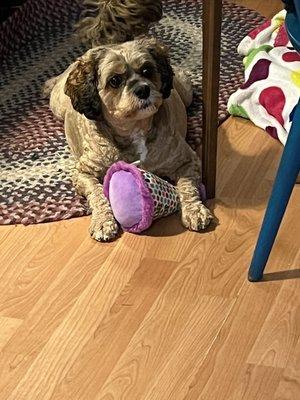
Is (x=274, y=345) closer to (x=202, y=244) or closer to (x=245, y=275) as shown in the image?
(x=245, y=275)

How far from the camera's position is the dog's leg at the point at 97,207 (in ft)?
6.80

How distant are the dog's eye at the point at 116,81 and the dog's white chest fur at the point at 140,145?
14 cm

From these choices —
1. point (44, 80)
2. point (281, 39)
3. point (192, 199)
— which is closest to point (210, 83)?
point (192, 199)

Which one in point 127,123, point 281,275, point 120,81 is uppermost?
point 120,81

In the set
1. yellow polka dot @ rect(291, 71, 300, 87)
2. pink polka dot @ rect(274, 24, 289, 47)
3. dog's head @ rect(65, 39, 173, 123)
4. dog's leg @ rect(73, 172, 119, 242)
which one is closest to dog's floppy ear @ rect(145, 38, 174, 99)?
dog's head @ rect(65, 39, 173, 123)

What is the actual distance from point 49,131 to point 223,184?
548 millimetres

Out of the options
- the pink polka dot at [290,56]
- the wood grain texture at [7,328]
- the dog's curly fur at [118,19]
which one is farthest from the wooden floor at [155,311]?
the dog's curly fur at [118,19]

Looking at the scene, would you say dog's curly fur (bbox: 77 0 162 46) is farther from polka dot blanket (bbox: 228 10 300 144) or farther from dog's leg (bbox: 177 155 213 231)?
dog's leg (bbox: 177 155 213 231)

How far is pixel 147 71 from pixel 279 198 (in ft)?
1.62

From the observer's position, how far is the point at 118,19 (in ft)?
8.09

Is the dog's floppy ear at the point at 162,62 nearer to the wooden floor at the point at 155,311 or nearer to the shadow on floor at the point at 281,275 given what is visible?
the wooden floor at the point at 155,311

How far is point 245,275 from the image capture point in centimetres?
193

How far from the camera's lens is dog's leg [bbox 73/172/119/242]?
2.07 meters

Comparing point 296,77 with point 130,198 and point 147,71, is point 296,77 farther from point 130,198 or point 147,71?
point 130,198
